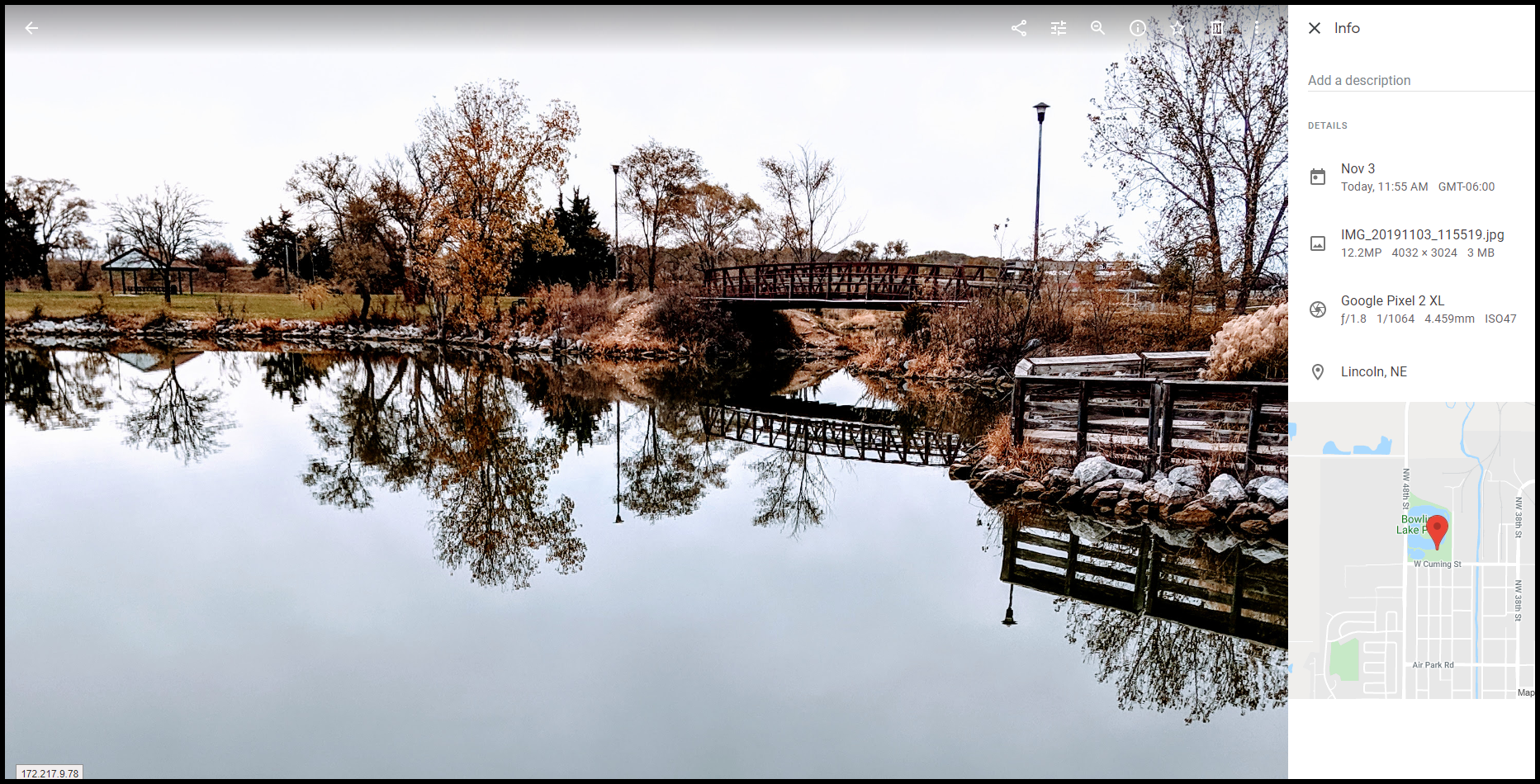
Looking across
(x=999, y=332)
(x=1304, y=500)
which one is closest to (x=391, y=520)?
(x=1304, y=500)

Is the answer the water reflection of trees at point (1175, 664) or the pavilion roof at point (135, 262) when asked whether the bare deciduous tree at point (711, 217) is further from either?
the water reflection of trees at point (1175, 664)

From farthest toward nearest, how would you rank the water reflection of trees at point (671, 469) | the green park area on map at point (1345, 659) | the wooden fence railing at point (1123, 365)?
the wooden fence railing at point (1123, 365), the water reflection of trees at point (671, 469), the green park area on map at point (1345, 659)

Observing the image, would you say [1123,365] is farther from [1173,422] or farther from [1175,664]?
[1175,664]

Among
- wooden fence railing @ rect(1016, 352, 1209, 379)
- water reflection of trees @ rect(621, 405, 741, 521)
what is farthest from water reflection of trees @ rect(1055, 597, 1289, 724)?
wooden fence railing @ rect(1016, 352, 1209, 379)

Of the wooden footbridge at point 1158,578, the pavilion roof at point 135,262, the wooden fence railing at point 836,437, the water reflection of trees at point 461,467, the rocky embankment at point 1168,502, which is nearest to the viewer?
the wooden footbridge at point 1158,578

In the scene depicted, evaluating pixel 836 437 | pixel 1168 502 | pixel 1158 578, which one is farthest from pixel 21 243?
pixel 1158 578

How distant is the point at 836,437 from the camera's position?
15.3 m

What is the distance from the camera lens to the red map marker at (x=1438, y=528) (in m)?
4.73

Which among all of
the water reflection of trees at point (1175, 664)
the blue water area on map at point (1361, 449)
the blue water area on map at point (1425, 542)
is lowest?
the water reflection of trees at point (1175, 664)

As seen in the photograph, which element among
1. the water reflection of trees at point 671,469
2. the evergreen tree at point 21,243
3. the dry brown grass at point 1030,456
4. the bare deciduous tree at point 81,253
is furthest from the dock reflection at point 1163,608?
the bare deciduous tree at point 81,253

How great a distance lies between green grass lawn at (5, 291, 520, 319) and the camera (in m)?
36.5

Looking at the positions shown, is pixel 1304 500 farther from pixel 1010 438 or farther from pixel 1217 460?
pixel 1010 438

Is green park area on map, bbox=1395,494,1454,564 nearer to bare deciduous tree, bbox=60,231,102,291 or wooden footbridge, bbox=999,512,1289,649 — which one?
wooden footbridge, bbox=999,512,1289,649

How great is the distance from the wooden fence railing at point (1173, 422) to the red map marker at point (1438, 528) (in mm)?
4502
